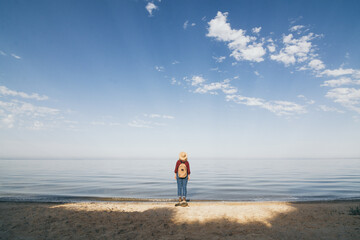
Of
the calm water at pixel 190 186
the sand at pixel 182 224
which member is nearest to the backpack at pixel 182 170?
the sand at pixel 182 224

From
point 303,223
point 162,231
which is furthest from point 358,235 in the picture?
point 162,231

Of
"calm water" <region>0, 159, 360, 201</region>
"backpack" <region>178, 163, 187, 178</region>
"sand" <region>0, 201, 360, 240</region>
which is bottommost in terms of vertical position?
"calm water" <region>0, 159, 360, 201</region>

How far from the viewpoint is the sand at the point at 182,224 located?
19.8 ft

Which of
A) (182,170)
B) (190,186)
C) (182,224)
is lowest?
(190,186)

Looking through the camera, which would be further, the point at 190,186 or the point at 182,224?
the point at 190,186

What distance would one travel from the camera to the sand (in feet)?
19.8

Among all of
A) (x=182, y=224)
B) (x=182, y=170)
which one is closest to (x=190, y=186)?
(x=182, y=170)

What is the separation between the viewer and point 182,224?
717 centimetres

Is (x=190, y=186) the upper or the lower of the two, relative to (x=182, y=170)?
lower

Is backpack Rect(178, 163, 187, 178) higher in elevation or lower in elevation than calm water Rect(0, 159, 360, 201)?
higher

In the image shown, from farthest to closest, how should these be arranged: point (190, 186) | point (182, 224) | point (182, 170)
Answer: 1. point (190, 186)
2. point (182, 170)
3. point (182, 224)

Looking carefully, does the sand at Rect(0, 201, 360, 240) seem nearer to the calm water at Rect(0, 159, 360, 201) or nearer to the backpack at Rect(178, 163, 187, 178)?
the backpack at Rect(178, 163, 187, 178)

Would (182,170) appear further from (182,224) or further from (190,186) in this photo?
(190,186)

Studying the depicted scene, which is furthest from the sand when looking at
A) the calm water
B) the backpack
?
the calm water
